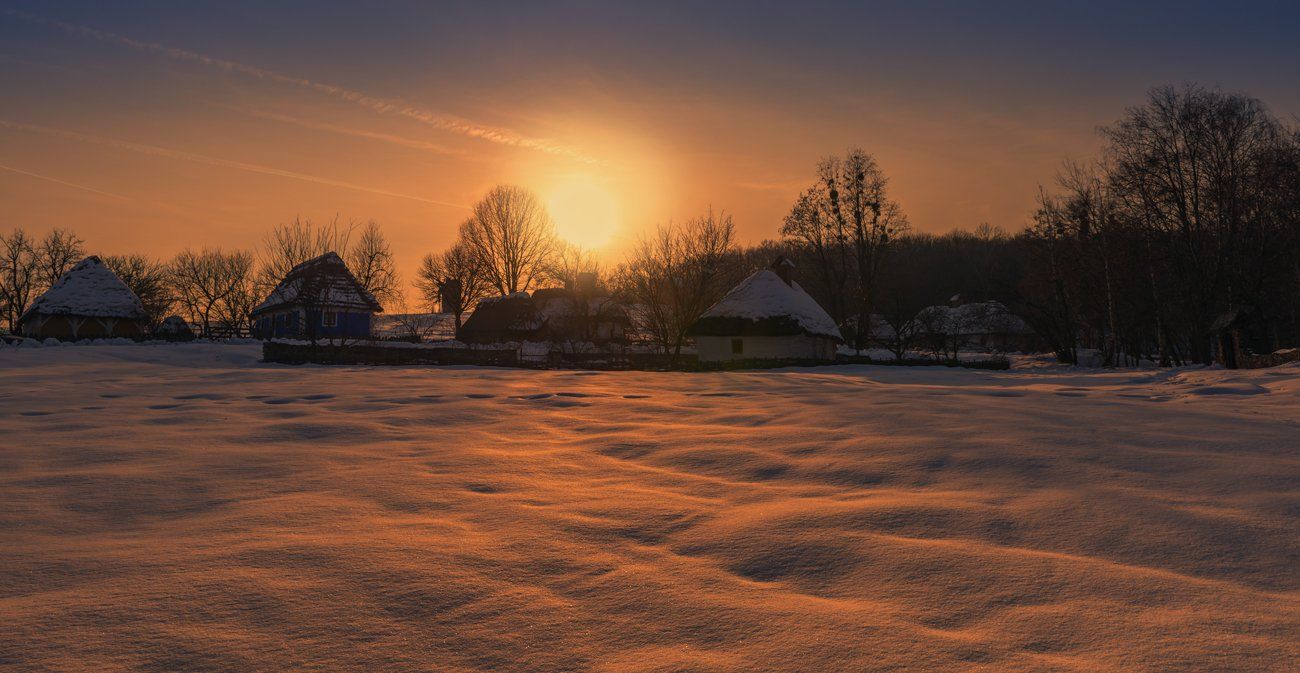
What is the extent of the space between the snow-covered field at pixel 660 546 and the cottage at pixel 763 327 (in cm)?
2299

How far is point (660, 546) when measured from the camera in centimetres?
355

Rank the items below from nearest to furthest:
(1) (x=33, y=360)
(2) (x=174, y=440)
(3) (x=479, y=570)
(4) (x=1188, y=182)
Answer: (3) (x=479, y=570) < (2) (x=174, y=440) < (1) (x=33, y=360) < (4) (x=1188, y=182)

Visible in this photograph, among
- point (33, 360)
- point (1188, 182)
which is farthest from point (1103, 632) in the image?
point (1188, 182)

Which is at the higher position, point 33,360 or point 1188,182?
point 1188,182

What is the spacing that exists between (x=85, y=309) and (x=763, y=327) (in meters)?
41.5

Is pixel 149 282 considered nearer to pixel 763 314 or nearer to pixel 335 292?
pixel 335 292

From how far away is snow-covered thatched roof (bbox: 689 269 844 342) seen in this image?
30453 millimetres

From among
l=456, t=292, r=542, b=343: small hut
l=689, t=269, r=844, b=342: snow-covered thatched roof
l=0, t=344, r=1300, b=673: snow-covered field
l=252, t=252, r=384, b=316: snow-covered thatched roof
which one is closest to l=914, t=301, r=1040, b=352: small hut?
l=689, t=269, r=844, b=342: snow-covered thatched roof

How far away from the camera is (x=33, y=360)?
2247cm

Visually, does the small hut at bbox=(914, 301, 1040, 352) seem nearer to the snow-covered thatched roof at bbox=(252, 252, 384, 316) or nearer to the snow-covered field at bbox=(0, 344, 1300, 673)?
the snow-covered thatched roof at bbox=(252, 252, 384, 316)

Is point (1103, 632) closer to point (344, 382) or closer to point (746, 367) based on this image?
point (344, 382)

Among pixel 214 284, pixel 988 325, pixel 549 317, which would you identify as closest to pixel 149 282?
pixel 214 284

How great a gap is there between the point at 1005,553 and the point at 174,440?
287 inches

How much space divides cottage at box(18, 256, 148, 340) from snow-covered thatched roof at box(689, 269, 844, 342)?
118 ft
